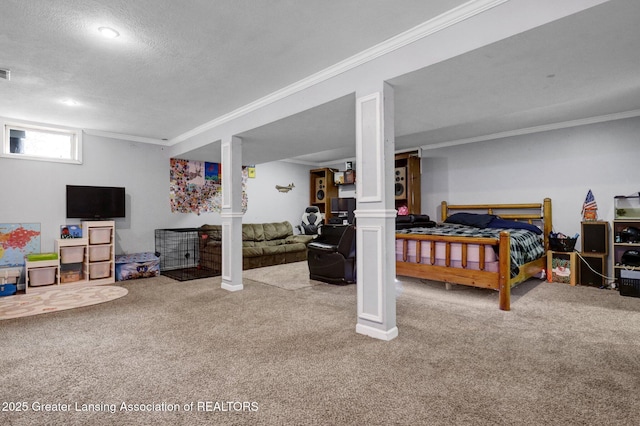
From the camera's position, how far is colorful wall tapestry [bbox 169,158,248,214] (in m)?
6.32

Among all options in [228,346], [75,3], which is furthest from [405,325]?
[75,3]

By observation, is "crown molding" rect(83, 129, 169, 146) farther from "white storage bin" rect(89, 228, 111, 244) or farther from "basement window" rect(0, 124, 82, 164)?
"white storage bin" rect(89, 228, 111, 244)

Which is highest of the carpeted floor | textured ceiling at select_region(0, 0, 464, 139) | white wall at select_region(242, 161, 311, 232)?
textured ceiling at select_region(0, 0, 464, 139)

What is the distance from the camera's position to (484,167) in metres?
5.97

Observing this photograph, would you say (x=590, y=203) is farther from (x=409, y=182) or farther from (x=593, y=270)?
(x=409, y=182)

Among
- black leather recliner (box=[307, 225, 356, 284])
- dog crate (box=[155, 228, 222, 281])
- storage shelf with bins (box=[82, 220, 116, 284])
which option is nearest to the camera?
black leather recliner (box=[307, 225, 356, 284])

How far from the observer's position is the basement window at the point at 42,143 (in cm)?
479

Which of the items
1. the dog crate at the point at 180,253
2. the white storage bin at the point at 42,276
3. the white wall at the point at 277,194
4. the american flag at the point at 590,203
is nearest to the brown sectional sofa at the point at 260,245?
the dog crate at the point at 180,253

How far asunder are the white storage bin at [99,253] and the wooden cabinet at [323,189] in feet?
15.4

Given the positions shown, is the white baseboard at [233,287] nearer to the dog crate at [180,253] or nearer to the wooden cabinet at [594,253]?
the dog crate at [180,253]

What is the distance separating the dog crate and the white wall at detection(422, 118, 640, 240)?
4.75m

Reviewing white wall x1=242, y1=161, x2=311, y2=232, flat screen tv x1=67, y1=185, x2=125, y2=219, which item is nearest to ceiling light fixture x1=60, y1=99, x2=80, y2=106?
flat screen tv x1=67, y1=185, x2=125, y2=219

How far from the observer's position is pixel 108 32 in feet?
8.23

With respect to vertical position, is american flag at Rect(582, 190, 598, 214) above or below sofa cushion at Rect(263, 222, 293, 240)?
above
